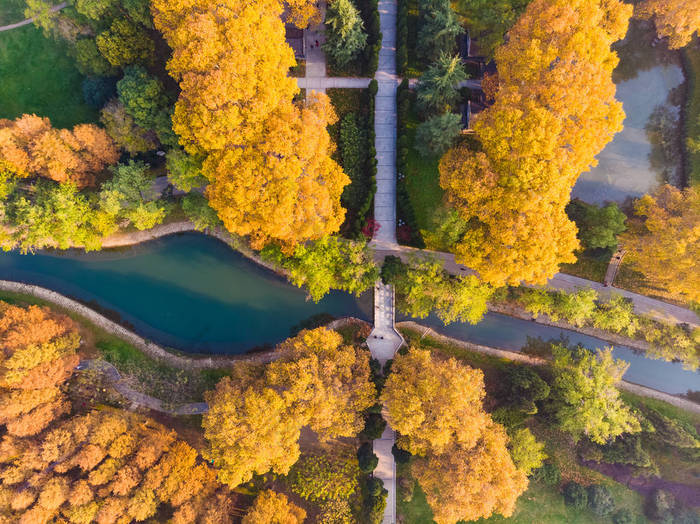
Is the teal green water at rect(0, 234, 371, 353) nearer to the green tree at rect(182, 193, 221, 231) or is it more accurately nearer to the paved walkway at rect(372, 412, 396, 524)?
the green tree at rect(182, 193, 221, 231)

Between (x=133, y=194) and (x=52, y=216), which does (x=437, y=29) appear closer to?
(x=133, y=194)

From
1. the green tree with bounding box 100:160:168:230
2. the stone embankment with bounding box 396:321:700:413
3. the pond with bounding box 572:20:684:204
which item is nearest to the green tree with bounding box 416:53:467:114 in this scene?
the pond with bounding box 572:20:684:204

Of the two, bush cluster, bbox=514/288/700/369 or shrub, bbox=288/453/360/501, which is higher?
bush cluster, bbox=514/288/700/369

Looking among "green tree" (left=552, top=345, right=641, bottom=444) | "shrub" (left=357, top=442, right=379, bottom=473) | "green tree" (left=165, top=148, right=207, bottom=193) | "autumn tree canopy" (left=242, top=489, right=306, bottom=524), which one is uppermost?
"green tree" (left=165, top=148, right=207, bottom=193)

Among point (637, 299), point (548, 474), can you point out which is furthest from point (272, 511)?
point (637, 299)

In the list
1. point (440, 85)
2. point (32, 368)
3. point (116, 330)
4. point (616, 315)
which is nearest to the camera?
point (32, 368)

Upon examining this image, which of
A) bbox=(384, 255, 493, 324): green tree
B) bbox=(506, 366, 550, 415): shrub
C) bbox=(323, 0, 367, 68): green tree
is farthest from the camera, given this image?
bbox=(506, 366, 550, 415): shrub
